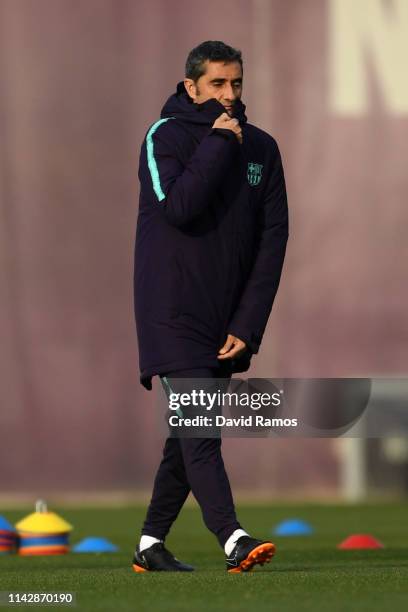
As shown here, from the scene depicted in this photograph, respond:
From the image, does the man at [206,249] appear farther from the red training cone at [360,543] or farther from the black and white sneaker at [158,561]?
the red training cone at [360,543]

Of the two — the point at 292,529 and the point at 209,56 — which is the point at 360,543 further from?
the point at 209,56

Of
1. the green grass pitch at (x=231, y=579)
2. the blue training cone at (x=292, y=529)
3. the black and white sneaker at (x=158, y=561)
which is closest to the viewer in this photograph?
the green grass pitch at (x=231, y=579)

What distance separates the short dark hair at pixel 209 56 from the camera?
9.66ft

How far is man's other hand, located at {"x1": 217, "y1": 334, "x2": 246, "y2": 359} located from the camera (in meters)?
2.94

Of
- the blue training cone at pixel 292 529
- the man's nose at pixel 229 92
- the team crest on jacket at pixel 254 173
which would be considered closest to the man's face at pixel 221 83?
the man's nose at pixel 229 92

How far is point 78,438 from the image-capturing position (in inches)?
297

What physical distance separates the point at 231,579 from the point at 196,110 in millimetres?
942

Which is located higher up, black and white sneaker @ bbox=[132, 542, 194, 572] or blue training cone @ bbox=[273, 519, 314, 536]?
black and white sneaker @ bbox=[132, 542, 194, 572]

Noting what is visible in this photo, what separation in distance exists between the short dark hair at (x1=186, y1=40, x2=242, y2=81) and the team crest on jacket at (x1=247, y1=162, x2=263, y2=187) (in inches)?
8.3

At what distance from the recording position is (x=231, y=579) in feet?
8.99

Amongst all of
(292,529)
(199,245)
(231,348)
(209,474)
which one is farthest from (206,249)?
(292,529)

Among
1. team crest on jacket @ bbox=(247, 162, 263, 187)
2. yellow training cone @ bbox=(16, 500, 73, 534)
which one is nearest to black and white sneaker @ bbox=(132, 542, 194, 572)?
team crest on jacket @ bbox=(247, 162, 263, 187)

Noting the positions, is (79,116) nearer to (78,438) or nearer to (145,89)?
(145,89)

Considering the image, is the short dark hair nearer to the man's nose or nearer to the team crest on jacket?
the man's nose
